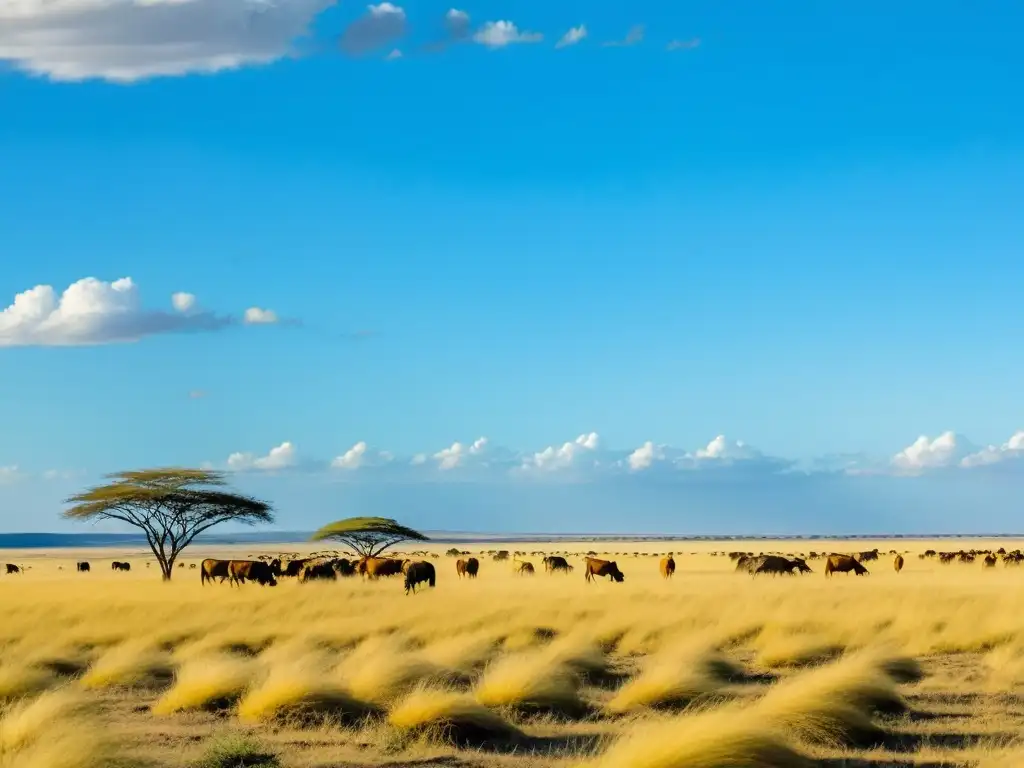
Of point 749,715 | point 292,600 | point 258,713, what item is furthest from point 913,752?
point 292,600

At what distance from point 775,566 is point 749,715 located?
5432 cm

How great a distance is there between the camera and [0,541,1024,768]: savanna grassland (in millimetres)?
11805

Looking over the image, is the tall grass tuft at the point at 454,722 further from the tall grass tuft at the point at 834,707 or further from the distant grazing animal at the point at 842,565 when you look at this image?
the distant grazing animal at the point at 842,565

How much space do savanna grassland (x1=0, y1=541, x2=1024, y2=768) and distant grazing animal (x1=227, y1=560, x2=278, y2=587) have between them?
70.7ft

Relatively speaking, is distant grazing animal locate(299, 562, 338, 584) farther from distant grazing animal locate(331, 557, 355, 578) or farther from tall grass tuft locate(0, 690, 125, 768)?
tall grass tuft locate(0, 690, 125, 768)

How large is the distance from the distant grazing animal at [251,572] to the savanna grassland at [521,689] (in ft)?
70.7

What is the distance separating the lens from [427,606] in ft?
111

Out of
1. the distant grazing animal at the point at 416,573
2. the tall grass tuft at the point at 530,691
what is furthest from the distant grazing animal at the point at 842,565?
the tall grass tuft at the point at 530,691

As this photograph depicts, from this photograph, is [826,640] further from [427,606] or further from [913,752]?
[427,606]

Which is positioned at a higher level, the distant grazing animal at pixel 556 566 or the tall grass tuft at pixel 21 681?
the tall grass tuft at pixel 21 681

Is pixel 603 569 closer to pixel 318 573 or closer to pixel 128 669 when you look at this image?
pixel 318 573

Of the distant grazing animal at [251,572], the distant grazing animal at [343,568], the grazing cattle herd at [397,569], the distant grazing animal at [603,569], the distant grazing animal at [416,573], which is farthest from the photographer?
the distant grazing animal at [343,568]

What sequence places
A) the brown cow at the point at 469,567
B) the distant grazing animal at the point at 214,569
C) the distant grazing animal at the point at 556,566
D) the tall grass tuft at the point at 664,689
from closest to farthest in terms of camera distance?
the tall grass tuft at the point at 664,689 < the distant grazing animal at the point at 214,569 < the brown cow at the point at 469,567 < the distant grazing animal at the point at 556,566

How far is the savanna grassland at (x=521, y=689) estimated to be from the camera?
11.8 meters
